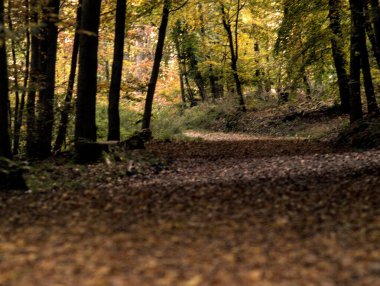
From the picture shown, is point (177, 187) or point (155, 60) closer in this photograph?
point (177, 187)

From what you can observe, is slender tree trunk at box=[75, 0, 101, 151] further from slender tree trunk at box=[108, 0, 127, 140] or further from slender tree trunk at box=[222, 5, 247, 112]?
slender tree trunk at box=[222, 5, 247, 112]

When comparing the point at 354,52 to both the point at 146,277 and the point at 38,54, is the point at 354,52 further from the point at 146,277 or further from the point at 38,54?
the point at 146,277

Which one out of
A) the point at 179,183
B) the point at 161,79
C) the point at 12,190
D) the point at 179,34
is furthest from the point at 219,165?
the point at 161,79

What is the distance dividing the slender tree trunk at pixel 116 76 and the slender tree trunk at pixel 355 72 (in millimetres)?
7504

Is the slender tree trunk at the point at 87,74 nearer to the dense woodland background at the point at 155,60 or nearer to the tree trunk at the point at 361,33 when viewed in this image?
the dense woodland background at the point at 155,60

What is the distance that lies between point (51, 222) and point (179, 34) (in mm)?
26707

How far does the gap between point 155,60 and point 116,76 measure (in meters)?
4.57

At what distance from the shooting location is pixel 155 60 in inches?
701

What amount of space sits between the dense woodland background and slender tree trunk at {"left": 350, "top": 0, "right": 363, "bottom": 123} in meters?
0.03

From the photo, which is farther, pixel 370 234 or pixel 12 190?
pixel 12 190

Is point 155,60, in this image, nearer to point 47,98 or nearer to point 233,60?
point 47,98

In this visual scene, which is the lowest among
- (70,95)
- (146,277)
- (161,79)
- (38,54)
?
(146,277)

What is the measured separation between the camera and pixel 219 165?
11469mm

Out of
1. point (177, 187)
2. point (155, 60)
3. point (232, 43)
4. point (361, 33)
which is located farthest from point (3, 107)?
point (232, 43)
